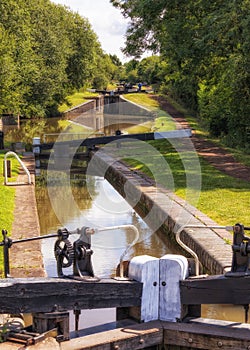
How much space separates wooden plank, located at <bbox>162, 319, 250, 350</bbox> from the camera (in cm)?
568

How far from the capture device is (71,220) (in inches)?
551

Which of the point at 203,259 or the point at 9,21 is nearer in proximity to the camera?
the point at 203,259

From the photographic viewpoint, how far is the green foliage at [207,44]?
757 inches

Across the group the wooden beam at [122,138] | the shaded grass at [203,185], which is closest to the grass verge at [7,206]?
the shaded grass at [203,185]

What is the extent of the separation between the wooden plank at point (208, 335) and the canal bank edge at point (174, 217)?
2.06 meters

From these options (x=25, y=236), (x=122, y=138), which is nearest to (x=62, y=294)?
(x=25, y=236)

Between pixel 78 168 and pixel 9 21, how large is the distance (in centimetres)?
1836

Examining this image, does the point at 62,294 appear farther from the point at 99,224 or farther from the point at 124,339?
the point at 99,224

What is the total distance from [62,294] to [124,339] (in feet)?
2.39

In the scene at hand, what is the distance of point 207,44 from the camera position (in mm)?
20297

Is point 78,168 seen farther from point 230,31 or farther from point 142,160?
point 230,31

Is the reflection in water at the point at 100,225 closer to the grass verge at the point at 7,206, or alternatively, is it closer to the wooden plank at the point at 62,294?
the grass verge at the point at 7,206

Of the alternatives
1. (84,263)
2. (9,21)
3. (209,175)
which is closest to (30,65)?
(9,21)

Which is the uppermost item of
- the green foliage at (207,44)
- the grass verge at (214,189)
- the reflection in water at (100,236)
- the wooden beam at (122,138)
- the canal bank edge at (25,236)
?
the green foliage at (207,44)
